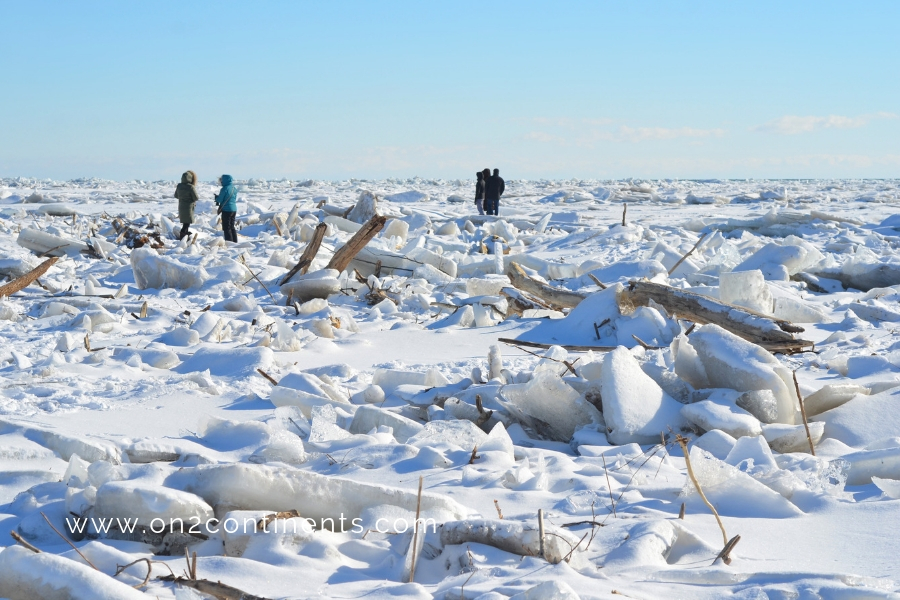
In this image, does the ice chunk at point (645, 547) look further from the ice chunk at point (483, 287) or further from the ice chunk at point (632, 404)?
the ice chunk at point (483, 287)

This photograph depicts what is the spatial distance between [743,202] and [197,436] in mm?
21380

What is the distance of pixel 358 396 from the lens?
12.1 feet

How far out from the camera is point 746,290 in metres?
5.13

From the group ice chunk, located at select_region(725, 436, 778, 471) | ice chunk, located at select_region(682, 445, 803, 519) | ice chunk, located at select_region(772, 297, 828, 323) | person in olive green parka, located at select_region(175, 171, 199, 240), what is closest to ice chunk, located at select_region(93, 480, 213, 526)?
ice chunk, located at select_region(682, 445, 803, 519)

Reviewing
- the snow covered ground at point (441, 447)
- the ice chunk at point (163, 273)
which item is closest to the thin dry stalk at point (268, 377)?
the snow covered ground at point (441, 447)

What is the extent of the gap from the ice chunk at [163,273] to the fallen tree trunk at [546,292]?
2940 mm

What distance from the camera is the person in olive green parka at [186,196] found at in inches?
396

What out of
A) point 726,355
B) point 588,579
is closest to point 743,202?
point 726,355

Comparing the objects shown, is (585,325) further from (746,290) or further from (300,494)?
(300,494)

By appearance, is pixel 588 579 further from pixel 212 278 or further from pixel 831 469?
pixel 212 278

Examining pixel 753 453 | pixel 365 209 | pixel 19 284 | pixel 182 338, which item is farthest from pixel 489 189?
pixel 753 453

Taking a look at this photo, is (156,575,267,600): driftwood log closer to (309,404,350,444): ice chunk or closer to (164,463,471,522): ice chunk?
(164,463,471,522): ice chunk

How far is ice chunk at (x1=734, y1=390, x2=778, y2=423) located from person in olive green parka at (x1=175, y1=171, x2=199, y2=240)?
8.30 m

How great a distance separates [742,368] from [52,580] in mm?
2523
